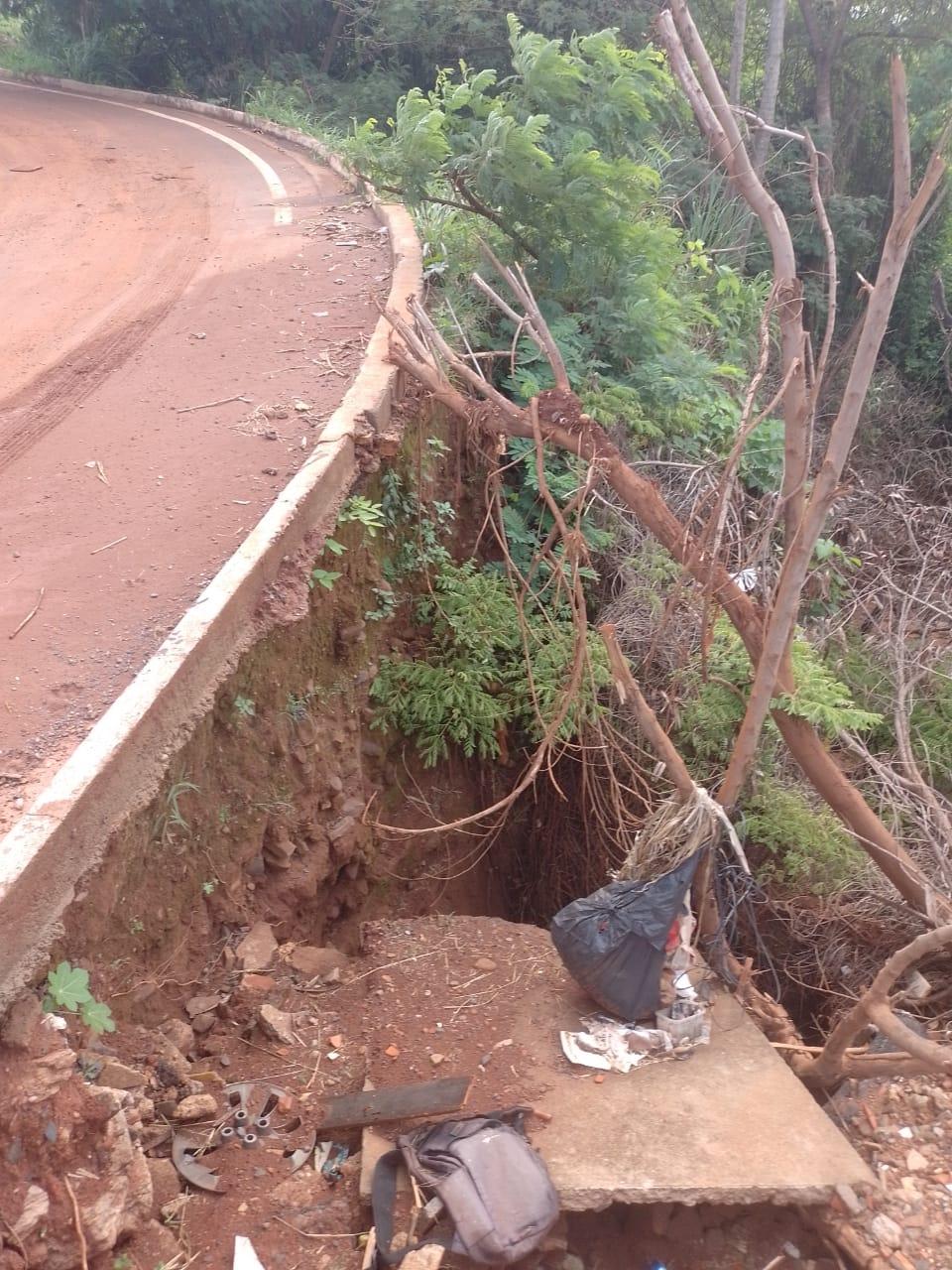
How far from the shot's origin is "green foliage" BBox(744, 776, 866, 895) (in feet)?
15.8

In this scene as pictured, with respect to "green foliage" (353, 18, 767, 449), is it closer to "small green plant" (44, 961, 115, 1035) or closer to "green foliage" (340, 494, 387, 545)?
"green foliage" (340, 494, 387, 545)

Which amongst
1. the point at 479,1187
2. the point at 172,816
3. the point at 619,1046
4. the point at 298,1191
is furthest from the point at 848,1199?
the point at 172,816

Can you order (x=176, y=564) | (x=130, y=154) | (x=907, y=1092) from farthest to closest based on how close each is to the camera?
1. (x=130, y=154)
2. (x=176, y=564)
3. (x=907, y=1092)

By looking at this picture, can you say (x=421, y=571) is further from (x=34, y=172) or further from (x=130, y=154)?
(x=130, y=154)

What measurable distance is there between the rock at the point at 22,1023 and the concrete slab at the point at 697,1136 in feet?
4.97

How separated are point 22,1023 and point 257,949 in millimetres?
1226

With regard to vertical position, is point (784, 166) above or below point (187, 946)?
above

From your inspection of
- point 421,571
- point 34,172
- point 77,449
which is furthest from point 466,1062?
point 34,172

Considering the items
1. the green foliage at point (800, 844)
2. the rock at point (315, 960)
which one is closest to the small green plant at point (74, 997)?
the rock at point (315, 960)

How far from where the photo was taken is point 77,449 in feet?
16.2

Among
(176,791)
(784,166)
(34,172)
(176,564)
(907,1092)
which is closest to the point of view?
(176,791)

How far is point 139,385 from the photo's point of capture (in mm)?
5641

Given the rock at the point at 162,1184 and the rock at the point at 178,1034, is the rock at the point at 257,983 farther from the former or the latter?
the rock at the point at 162,1184

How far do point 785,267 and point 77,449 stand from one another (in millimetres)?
3509
